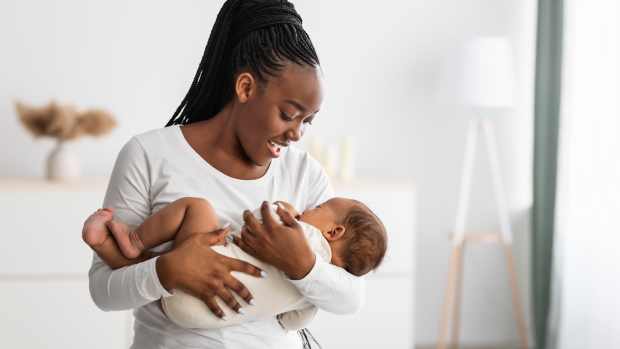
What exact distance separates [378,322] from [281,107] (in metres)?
2.50

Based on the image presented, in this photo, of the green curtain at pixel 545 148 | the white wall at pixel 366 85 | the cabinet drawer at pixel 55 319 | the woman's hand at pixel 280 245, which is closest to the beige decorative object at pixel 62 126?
the white wall at pixel 366 85

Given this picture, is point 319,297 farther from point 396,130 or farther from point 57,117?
point 396,130

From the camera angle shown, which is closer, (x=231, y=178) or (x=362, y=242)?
(x=231, y=178)

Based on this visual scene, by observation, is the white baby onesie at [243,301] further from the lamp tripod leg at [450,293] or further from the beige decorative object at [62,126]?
the lamp tripod leg at [450,293]

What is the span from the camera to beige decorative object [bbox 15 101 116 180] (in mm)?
3604

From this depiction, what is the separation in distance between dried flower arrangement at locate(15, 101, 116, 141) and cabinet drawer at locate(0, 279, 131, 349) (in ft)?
2.16

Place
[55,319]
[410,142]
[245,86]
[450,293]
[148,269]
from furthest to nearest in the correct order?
[410,142] → [450,293] → [55,319] → [245,86] → [148,269]

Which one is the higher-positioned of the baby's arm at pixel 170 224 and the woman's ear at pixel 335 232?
the baby's arm at pixel 170 224

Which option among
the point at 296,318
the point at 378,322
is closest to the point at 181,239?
the point at 296,318

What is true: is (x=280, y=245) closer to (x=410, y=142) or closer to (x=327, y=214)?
(x=327, y=214)

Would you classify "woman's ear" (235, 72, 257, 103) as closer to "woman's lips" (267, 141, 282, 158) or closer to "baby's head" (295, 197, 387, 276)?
"woman's lips" (267, 141, 282, 158)

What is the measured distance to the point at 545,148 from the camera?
401 cm

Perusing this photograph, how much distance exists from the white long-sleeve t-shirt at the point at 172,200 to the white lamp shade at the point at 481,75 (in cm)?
245

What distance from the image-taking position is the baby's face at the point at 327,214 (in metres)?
1.63
